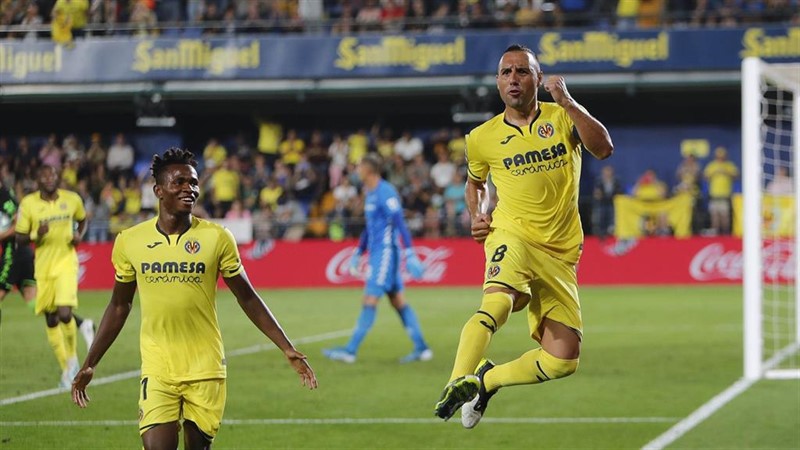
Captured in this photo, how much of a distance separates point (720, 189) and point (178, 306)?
81.2 feet

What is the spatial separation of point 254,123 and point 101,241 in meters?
7.68

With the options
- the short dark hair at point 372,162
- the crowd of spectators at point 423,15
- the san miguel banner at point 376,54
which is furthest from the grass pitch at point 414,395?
the crowd of spectators at point 423,15

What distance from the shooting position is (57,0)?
18625 mm

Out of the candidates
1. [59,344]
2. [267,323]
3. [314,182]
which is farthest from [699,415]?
[314,182]

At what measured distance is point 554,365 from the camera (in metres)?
7.87

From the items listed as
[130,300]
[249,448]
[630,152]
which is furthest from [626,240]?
[130,300]

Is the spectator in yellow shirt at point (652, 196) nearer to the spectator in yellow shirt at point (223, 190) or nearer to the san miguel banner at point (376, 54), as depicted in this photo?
the san miguel banner at point (376, 54)

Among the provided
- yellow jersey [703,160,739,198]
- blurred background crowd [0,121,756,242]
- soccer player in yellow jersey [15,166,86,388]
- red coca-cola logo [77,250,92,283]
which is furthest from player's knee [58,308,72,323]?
yellow jersey [703,160,739,198]

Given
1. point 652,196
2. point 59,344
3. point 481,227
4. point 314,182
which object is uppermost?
point 314,182

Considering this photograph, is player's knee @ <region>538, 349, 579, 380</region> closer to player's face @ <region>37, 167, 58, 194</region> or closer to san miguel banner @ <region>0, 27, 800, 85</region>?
player's face @ <region>37, 167, 58, 194</region>

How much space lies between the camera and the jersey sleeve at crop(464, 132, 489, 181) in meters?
7.92

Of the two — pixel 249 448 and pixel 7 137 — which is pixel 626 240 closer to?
pixel 7 137

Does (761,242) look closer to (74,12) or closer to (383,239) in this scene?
(383,239)

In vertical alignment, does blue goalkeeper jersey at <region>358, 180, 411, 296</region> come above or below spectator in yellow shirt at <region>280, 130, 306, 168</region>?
below
